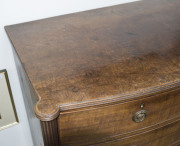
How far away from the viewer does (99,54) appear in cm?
80

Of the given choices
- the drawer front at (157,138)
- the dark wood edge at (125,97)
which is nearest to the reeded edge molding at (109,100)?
the dark wood edge at (125,97)

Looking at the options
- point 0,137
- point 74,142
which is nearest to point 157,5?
point 74,142

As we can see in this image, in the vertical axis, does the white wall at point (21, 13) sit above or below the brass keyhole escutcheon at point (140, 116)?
above

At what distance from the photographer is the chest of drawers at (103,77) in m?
0.66

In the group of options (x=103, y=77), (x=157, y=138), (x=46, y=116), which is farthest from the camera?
(x=157, y=138)

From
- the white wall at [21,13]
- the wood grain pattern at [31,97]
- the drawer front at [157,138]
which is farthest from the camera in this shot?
the white wall at [21,13]

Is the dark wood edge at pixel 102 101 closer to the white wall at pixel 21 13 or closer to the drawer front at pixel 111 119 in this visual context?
the drawer front at pixel 111 119

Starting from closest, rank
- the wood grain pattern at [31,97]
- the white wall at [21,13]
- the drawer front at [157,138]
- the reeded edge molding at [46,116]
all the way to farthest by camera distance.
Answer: the reeded edge molding at [46,116]
the wood grain pattern at [31,97]
the drawer front at [157,138]
the white wall at [21,13]

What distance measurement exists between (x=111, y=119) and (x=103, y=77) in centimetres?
14

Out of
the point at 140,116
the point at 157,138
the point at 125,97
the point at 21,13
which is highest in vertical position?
the point at 21,13

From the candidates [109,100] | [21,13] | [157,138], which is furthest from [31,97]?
[157,138]

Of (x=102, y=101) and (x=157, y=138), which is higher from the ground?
(x=102, y=101)

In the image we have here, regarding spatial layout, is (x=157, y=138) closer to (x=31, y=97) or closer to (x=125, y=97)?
(x=125, y=97)

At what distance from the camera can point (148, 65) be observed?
75cm
